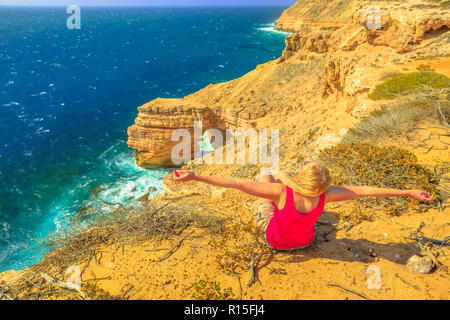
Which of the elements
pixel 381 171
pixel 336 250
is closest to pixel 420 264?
pixel 336 250

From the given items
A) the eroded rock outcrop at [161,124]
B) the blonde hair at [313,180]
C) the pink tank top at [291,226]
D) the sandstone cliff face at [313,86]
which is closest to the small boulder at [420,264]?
the pink tank top at [291,226]

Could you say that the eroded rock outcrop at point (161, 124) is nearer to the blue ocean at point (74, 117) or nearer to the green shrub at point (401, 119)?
the blue ocean at point (74, 117)

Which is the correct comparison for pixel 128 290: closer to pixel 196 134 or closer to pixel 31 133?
pixel 196 134

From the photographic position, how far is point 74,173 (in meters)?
23.6

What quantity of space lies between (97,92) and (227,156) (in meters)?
30.0

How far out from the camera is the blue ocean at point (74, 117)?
20031 millimetres

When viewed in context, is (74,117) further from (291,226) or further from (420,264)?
(420,264)

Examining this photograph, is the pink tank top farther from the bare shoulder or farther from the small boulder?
the small boulder

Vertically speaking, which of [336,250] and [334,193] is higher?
[334,193]

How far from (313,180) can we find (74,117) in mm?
36033

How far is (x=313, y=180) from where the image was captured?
3.59m

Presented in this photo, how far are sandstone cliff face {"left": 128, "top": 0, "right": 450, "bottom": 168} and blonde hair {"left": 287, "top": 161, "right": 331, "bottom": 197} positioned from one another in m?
8.34

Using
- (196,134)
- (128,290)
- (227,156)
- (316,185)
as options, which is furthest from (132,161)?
(316,185)

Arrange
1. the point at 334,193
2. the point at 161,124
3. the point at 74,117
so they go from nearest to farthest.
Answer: the point at 334,193 < the point at 161,124 < the point at 74,117
